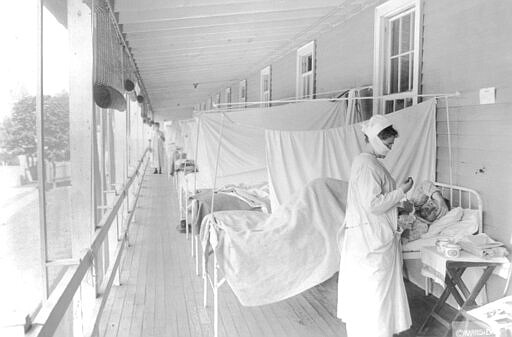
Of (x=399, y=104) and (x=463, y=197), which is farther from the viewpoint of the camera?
(x=399, y=104)

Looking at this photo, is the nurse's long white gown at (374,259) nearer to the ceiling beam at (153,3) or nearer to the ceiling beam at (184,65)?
the ceiling beam at (153,3)

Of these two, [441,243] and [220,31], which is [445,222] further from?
Result: [220,31]

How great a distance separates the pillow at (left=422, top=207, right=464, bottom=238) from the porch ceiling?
278 centimetres

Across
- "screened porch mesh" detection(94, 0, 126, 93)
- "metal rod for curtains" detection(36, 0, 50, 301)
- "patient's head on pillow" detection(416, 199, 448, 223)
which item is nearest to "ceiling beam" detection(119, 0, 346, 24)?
"screened porch mesh" detection(94, 0, 126, 93)

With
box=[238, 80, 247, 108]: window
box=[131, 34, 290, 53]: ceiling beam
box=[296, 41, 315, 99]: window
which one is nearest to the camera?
box=[131, 34, 290, 53]: ceiling beam

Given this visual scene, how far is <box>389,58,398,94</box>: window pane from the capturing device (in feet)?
17.2

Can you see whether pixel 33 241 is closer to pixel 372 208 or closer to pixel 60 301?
pixel 60 301

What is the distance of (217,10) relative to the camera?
534 cm

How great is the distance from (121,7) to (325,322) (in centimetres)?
351

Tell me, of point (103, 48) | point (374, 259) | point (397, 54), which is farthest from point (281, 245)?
point (397, 54)

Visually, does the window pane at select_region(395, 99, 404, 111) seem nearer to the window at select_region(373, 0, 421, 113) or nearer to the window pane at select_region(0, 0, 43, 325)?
the window at select_region(373, 0, 421, 113)

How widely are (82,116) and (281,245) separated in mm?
1754


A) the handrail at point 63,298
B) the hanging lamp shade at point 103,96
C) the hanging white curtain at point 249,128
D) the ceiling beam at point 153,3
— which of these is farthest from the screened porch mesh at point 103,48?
the hanging white curtain at point 249,128

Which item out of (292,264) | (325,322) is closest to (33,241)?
(292,264)
